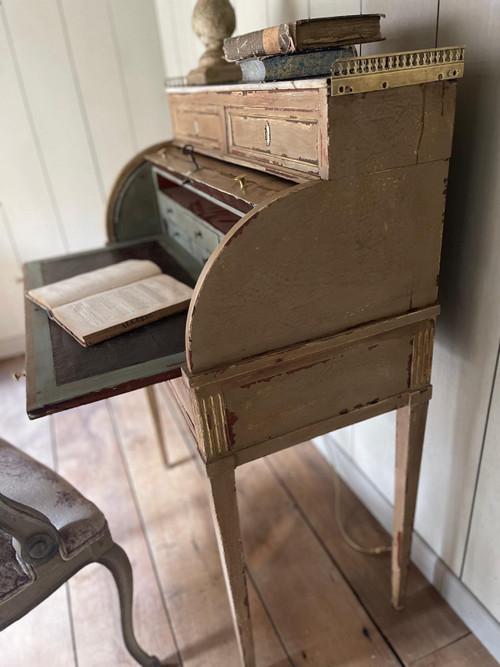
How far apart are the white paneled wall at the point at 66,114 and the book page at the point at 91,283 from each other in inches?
59.2

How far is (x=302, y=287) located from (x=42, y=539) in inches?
25.1

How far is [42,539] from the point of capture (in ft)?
3.01

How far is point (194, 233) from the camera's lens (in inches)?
50.6

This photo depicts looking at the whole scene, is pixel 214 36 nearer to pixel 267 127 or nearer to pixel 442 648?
pixel 267 127

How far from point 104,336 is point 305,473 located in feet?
3.58

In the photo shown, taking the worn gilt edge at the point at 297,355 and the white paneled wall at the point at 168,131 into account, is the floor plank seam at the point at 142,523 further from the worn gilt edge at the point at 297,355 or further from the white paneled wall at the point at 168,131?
the worn gilt edge at the point at 297,355

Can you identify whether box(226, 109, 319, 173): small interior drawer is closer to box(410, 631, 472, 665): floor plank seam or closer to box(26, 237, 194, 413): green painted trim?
box(26, 237, 194, 413): green painted trim

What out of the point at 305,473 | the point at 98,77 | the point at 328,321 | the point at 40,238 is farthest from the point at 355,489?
the point at 98,77

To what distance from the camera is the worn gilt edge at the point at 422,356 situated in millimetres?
990

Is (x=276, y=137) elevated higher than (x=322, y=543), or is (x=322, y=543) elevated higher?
(x=276, y=137)

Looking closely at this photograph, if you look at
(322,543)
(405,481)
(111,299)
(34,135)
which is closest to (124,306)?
(111,299)

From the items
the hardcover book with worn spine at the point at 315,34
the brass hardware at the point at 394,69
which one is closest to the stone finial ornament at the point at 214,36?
the hardcover book with worn spine at the point at 315,34

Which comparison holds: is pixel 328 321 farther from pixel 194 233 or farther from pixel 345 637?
pixel 345 637

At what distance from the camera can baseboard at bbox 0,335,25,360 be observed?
2816mm
